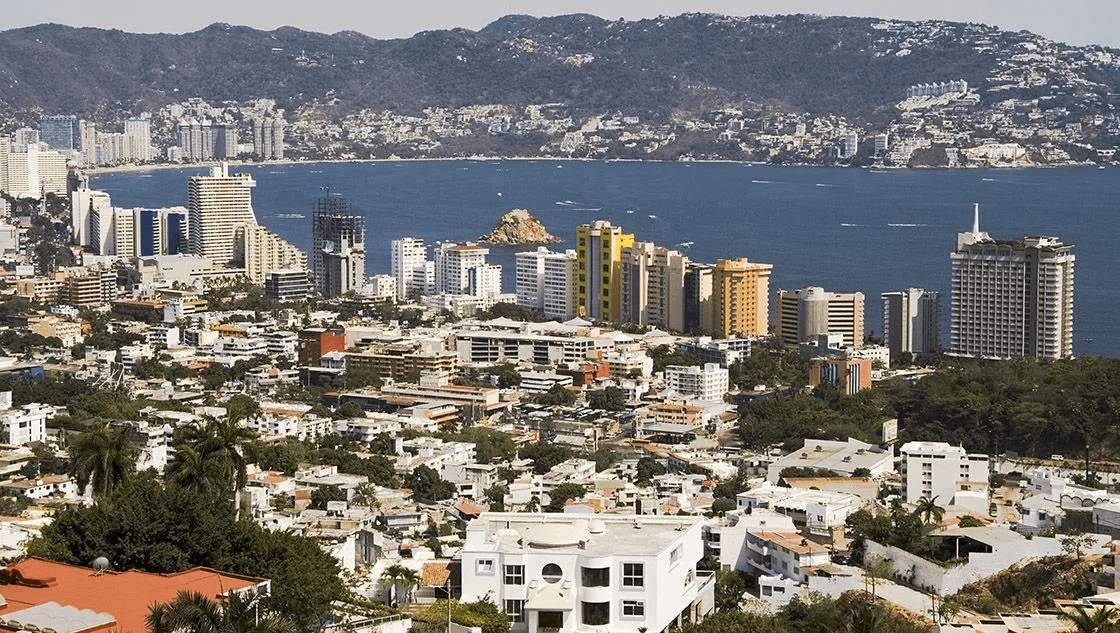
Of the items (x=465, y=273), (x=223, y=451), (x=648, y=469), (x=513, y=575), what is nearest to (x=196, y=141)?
(x=465, y=273)

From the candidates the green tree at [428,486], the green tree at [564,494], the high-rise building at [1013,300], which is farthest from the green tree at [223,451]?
the high-rise building at [1013,300]

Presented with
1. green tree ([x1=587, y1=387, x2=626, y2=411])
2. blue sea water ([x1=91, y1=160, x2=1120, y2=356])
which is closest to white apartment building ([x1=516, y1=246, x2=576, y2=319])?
blue sea water ([x1=91, y1=160, x2=1120, y2=356])

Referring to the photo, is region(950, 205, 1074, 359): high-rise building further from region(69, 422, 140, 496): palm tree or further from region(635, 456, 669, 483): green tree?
region(69, 422, 140, 496): palm tree

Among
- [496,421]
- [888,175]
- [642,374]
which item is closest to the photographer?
[496,421]

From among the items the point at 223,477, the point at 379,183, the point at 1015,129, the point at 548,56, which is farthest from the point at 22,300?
the point at 548,56

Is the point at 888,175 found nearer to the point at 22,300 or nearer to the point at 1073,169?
the point at 1073,169

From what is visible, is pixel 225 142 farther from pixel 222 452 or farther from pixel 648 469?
pixel 222 452

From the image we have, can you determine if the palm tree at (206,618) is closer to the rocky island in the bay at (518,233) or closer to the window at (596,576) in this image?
the window at (596,576)
